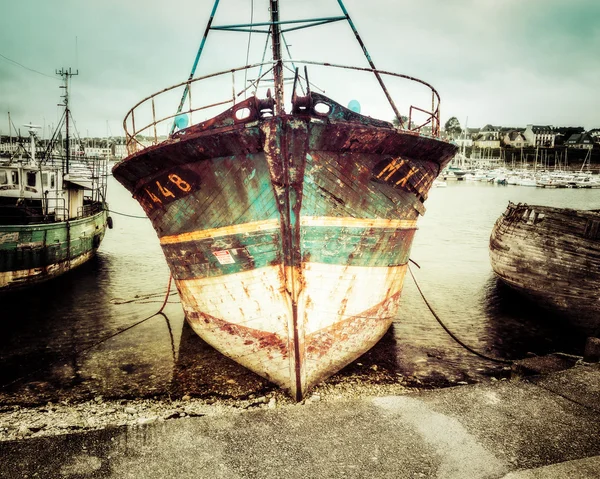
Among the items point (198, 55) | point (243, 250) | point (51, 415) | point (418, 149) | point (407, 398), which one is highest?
point (198, 55)

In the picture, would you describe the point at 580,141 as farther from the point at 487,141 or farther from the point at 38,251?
the point at 38,251

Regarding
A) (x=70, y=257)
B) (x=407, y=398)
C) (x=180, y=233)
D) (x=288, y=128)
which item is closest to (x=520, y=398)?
(x=407, y=398)

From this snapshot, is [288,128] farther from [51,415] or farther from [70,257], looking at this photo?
[70,257]

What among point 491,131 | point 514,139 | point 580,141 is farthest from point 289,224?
point 491,131

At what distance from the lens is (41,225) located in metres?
9.36

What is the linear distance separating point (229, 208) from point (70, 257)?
8.79m

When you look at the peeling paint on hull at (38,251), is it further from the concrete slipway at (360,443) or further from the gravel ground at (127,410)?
the concrete slipway at (360,443)

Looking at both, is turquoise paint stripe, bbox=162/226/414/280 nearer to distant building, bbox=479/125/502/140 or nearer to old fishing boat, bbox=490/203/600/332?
old fishing boat, bbox=490/203/600/332

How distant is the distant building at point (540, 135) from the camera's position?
96.4m

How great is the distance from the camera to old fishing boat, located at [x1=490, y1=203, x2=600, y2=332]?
660cm

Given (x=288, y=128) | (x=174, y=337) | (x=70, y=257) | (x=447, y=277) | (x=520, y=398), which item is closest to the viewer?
(x=288, y=128)

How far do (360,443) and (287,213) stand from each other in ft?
7.80

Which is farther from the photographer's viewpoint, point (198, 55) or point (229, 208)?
point (198, 55)

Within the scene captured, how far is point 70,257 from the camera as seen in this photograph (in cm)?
1104
